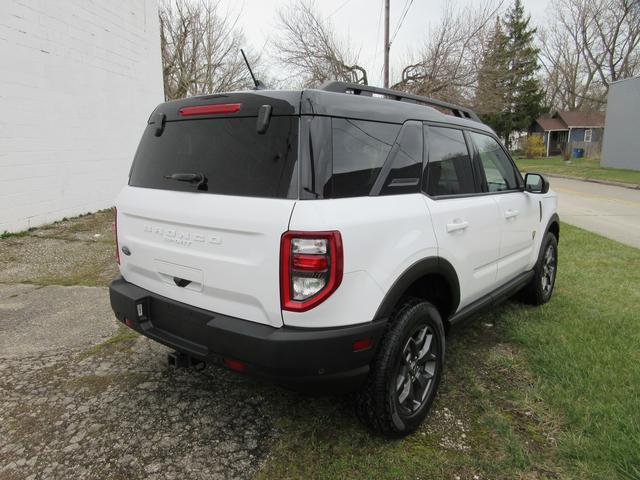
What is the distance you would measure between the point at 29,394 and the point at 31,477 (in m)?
0.89

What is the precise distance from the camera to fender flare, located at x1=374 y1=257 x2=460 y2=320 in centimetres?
228

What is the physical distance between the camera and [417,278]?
2.48m

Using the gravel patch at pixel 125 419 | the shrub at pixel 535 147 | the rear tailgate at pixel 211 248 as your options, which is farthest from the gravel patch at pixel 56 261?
the shrub at pixel 535 147

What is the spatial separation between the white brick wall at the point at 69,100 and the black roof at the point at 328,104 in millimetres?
6162

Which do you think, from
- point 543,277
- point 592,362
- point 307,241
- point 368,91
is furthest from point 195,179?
point 543,277

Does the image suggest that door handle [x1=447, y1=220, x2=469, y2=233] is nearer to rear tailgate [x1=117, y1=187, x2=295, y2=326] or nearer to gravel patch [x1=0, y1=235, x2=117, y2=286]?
rear tailgate [x1=117, y1=187, x2=295, y2=326]

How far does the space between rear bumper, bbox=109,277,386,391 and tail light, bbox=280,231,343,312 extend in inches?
5.8

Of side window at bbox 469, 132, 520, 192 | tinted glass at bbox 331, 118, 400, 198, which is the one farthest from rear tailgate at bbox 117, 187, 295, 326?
side window at bbox 469, 132, 520, 192

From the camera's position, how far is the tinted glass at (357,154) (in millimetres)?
2217

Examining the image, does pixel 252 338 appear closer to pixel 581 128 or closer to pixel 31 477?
pixel 31 477

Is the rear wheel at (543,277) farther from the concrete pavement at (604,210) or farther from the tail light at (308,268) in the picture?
the concrete pavement at (604,210)

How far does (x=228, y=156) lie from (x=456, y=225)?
1.43 metres

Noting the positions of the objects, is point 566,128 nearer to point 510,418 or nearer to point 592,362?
point 592,362

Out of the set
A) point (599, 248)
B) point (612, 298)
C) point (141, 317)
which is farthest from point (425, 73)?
point (141, 317)
